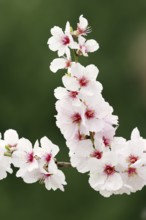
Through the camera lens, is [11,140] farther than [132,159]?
Yes

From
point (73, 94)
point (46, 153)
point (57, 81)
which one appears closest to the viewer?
point (73, 94)

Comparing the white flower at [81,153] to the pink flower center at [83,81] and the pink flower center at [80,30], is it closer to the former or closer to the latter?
the pink flower center at [83,81]

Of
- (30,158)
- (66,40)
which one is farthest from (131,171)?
(66,40)

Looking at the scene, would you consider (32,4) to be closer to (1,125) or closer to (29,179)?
(1,125)

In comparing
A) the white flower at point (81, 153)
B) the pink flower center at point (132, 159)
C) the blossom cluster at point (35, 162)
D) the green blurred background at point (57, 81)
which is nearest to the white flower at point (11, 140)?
the blossom cluster at point (35, 162)

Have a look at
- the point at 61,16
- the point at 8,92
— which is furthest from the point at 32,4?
the point at 8,92

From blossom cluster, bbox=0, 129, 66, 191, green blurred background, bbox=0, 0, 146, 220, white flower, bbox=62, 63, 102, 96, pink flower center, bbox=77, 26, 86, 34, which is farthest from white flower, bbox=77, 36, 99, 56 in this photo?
green blurred background, bbox=0, 0, 146, 220

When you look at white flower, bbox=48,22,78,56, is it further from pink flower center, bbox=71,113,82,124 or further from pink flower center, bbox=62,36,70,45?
pink flower center, bbox=71,113,82,124

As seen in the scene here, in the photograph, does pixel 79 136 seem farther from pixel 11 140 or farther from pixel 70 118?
Answer: pixel 11 140
